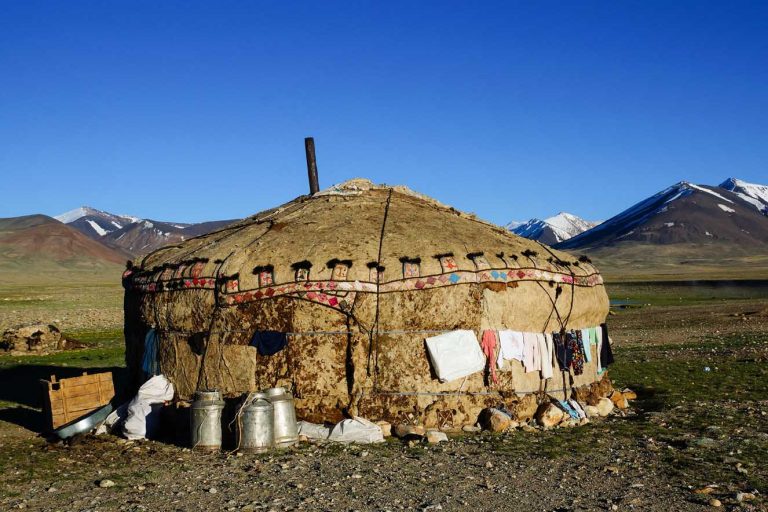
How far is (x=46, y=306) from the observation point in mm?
47344

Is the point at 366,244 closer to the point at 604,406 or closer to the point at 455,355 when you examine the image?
the point at 455,355

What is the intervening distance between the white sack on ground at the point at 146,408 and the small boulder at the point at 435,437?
12.2 feet

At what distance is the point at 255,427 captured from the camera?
928 cm

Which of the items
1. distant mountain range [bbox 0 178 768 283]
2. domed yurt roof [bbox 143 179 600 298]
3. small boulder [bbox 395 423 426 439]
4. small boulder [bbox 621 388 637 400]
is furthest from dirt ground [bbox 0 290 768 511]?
distant mountain range [bbox 0 178 768 283]

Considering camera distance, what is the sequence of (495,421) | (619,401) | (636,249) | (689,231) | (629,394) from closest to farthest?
(495,421), (619,401), (629,394), (636,249), (689,231)

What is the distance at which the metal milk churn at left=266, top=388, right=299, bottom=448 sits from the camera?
9500mm

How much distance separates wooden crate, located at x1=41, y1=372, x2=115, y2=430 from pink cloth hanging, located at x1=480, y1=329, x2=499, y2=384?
558 cm

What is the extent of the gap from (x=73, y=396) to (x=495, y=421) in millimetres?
5979

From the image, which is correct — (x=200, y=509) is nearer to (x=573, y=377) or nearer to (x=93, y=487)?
(x=93, y=487)

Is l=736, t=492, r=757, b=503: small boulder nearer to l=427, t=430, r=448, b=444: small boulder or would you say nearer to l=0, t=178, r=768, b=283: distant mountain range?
l=427, t=430, r=448, b=444: small boulder

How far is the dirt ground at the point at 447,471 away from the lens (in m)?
7.21

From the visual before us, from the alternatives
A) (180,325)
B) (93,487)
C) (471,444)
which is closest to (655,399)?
(471,444)

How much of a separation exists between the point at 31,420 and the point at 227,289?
4.15 meters

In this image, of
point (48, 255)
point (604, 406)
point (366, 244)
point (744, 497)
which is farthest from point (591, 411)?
point (48, 255)
